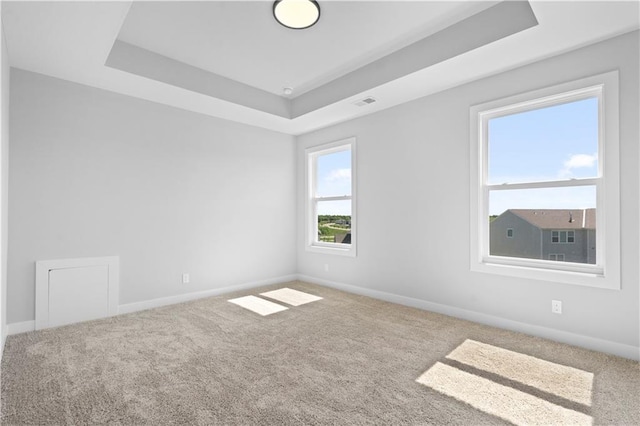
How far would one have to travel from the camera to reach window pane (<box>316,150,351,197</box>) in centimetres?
485

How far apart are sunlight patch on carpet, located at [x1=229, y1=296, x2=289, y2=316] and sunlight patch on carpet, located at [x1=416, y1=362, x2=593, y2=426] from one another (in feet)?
6.34

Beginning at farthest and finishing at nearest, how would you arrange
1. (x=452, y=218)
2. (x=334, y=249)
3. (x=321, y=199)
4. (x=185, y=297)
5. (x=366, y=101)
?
(x=321, y=199) → (x=334, y=249) → (x=185, y=297) → (x=366, y=101) → (x=452, y=218)

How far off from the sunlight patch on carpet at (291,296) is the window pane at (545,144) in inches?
100

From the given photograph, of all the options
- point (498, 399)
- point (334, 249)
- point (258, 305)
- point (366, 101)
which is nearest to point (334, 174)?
point (334, 249)

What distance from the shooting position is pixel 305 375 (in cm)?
224

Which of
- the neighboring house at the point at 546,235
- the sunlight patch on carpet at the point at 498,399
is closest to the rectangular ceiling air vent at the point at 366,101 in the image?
the neighboring house at the point at 546,235

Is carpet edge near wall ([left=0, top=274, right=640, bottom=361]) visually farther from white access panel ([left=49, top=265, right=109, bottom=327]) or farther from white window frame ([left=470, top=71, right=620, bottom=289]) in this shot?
white window frame ([left=470, top=71, right=620, bottom=289])

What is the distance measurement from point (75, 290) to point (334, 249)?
3140 mm

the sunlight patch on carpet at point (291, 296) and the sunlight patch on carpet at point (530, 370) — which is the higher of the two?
the sunlight patch on carpet at point (291, 296)

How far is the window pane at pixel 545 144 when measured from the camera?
274 cm

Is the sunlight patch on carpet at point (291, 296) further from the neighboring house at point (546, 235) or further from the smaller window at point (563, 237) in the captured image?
the smaller window at point (563, 237)

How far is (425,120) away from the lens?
12.2 feet

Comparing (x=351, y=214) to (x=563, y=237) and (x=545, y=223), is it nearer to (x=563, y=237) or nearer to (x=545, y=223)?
(x=545, y=223)

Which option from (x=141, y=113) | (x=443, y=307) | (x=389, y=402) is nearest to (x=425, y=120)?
(x=443, y=307)
